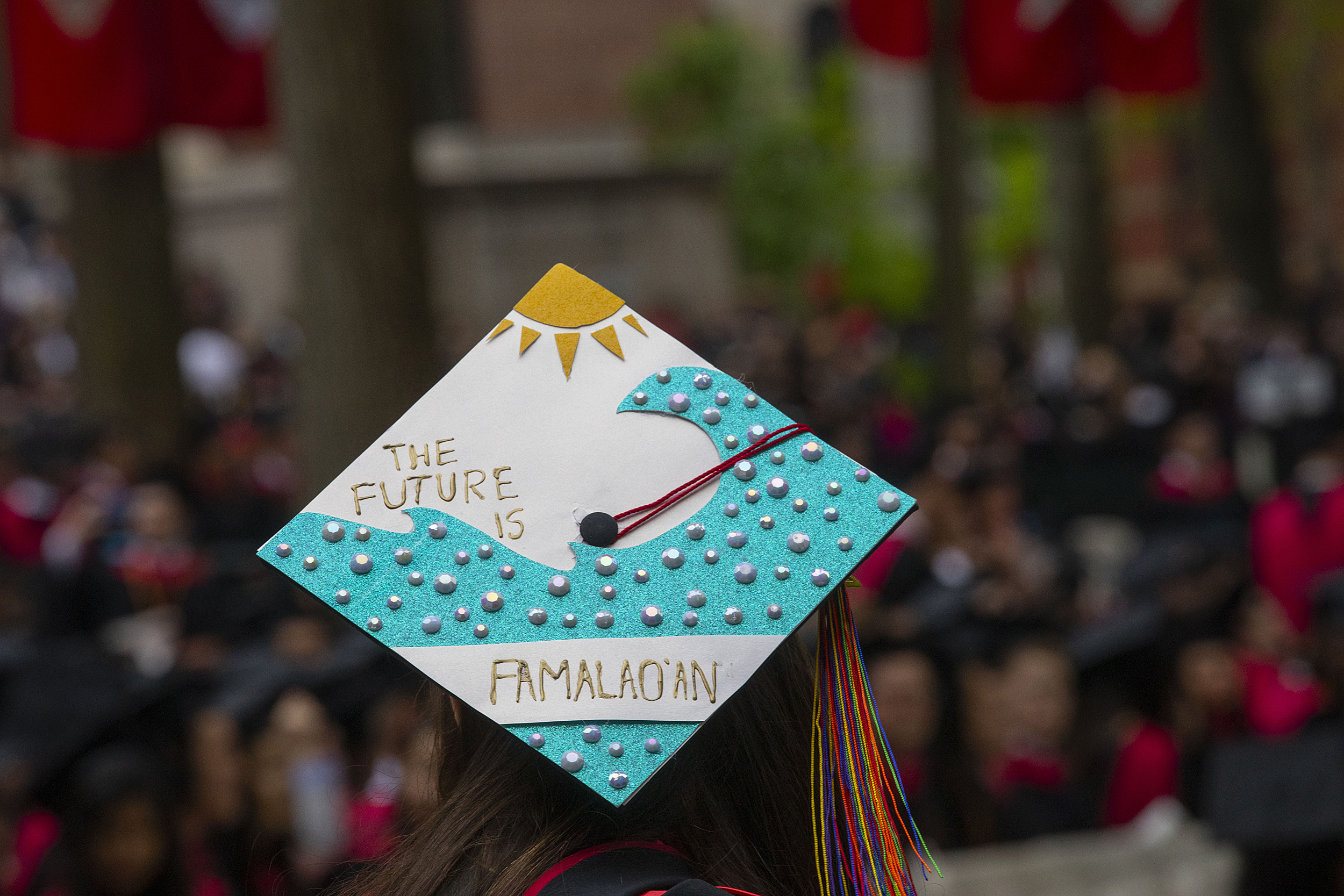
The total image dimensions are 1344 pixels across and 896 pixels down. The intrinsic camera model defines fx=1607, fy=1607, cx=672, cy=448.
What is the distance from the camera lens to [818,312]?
21938mm

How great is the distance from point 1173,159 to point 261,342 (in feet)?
64.4

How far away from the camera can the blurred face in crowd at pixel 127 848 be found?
398cm

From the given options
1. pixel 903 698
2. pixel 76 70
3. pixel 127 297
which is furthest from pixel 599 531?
pixel 127 297

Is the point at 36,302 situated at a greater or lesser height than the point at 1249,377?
greater

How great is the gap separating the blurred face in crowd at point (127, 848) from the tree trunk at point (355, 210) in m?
1.35

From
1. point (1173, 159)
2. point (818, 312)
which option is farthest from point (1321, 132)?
point (818, 312)

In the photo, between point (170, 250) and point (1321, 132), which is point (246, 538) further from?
point (1321, 132)

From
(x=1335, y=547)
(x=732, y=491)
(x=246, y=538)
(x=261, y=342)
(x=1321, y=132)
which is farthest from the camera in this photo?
(x=1321, y=132)

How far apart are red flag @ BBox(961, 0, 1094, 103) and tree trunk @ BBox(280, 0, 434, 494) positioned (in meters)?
7.13

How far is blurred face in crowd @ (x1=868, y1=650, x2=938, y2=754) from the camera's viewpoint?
5.32 m

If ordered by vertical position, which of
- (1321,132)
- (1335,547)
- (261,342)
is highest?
(1321,132)

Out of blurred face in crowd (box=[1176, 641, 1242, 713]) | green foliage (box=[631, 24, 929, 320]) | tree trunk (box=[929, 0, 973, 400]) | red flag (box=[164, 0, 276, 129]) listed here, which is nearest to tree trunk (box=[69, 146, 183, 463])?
red flag (box=[164, 0, 276, 129])

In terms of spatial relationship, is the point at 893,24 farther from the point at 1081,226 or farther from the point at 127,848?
the point at 127,848

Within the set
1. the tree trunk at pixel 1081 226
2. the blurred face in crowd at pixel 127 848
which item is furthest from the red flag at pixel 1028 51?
the blurred face in crowd at pixel 127 848
